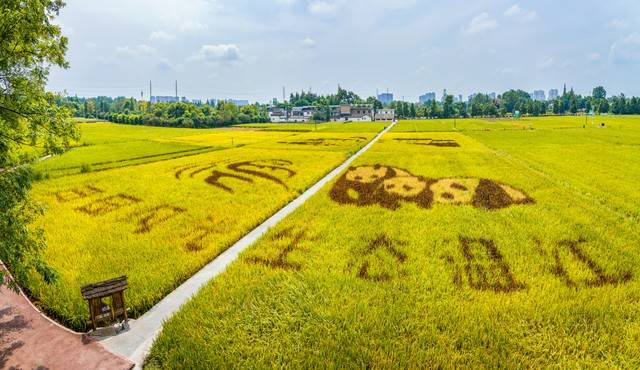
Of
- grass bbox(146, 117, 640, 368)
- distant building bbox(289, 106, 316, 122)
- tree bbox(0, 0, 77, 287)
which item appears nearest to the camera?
tree bbox(0, 0, 77, 287)

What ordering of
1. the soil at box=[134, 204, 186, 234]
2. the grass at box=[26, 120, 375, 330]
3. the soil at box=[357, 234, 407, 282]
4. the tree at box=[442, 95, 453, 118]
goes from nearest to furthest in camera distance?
the grass at box=[26, 120, 375, 330], the soil at box=[357, 234, 407, 282], the soil at box=[134, 204, 186, 234], the tree at box=[442, 95, 453, 118]

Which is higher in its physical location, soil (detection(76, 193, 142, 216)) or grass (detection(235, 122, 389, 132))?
grass (detection(235, 122, 389, 132))

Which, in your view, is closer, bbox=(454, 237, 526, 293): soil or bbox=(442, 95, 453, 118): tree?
bbox=(454, 237, 526, 293): soil

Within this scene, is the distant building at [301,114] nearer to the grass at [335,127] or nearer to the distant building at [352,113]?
the distant building at [352,113]

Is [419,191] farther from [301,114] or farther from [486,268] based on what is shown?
[301,114]

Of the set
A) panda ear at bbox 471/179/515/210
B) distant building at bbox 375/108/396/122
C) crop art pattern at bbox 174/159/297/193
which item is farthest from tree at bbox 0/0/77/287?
distant building at bbox 375/108/396/122

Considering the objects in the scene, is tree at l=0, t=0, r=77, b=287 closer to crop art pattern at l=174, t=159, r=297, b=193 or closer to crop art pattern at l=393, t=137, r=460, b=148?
crop art pattern at l=174, t=159, r=297, b=193

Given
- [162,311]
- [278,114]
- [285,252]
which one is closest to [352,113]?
[278,114]
